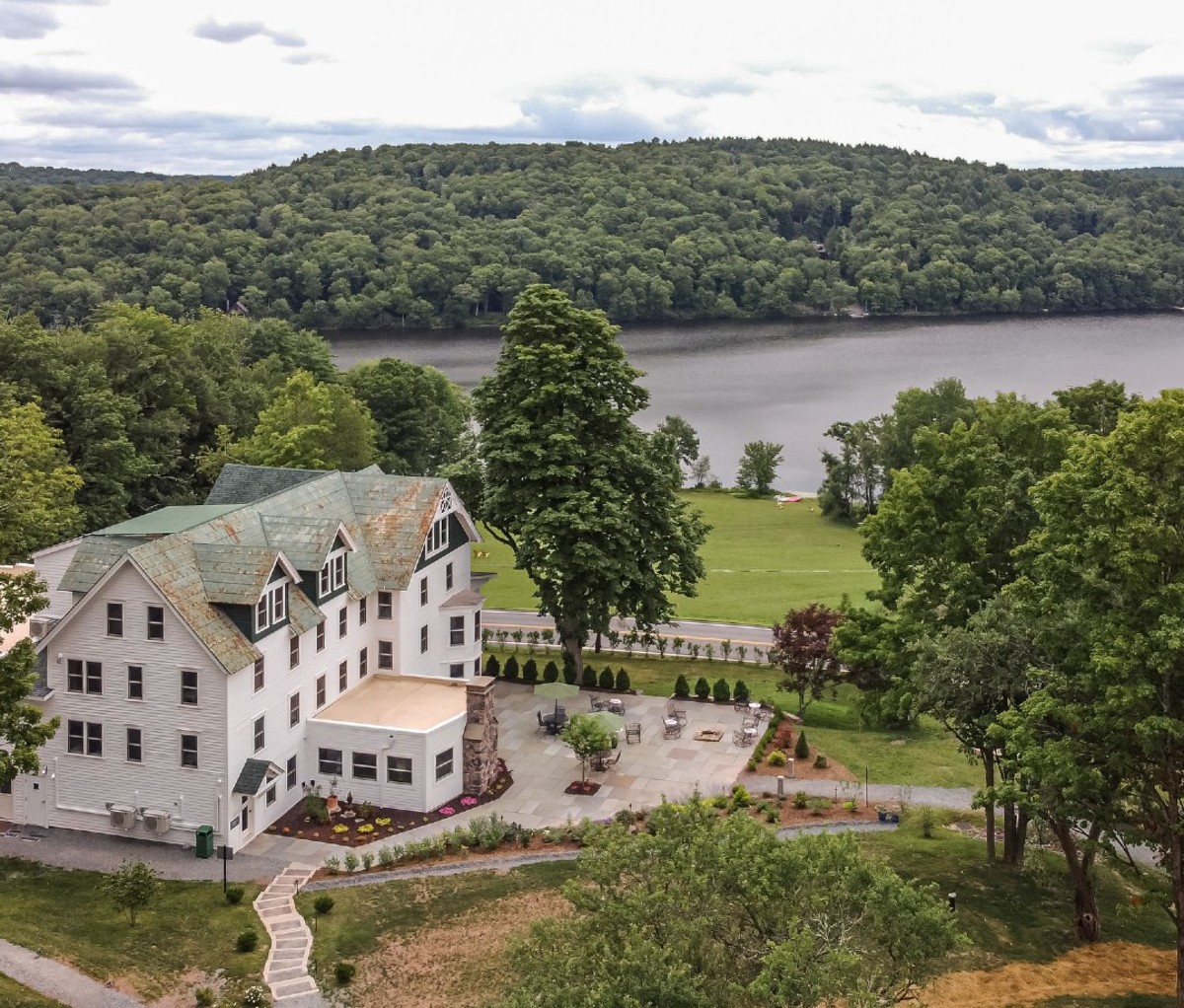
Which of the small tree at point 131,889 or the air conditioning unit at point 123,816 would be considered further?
the air conditioning unit at point 123,816

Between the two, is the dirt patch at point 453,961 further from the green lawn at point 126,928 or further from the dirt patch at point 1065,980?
the dirt patch at point 1065,980

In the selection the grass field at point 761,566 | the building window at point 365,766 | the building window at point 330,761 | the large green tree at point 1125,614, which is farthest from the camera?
the grass field at point 761,566

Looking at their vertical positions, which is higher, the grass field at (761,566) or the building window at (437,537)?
the building window at (437,537)

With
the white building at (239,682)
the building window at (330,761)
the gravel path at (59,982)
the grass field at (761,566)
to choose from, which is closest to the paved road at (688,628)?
the grass field at (761,566)

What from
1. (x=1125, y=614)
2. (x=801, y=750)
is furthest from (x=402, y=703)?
(x=1125, y=614)

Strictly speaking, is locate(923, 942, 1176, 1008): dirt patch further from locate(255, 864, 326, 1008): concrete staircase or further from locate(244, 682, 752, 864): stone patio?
locate(255, 864, 326, 1008): concrete staircase

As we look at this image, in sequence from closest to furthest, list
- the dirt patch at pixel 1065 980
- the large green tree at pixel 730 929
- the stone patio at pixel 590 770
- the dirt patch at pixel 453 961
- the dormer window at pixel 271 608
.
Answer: the large green tree at pixel 730 929, the dirt patch at pixel 1065 980, the dirt patch at pixel 453 961, the dormer window at pixel 271 608, the stone patio at pixel 590 770

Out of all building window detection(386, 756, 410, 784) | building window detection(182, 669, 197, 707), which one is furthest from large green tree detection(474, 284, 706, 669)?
building window detection(182, 669, 197, 707)
